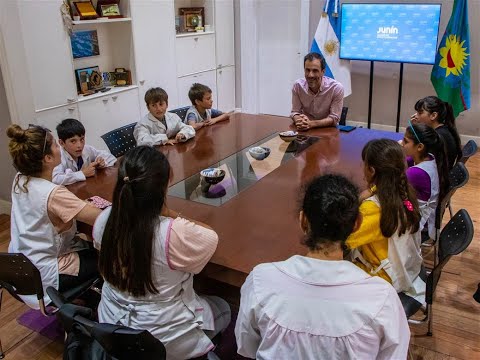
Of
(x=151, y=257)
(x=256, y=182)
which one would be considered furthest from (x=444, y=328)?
(x=151, y=257)

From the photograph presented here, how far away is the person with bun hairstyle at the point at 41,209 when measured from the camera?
5.94 ft

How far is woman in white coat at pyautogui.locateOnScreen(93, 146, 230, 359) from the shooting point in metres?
1.41

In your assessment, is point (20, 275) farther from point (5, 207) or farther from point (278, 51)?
point (278, 51)

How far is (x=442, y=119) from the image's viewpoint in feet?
9.25

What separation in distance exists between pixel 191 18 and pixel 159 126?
2.72 meters

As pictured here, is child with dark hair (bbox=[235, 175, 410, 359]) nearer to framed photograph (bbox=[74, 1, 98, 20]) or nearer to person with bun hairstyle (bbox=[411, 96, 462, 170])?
person with bun hairstyle (bbox=[411, 96, 462, 170])

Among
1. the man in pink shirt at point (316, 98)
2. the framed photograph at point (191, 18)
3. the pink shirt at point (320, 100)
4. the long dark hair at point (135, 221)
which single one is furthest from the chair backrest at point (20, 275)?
the framed photograph at point (191, 18)

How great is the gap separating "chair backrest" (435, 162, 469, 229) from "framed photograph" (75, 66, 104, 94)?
314 centimetres

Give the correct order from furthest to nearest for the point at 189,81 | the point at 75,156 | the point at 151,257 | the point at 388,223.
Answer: the point at 189,81
the point at 75,156
the point at 388,223
the point at 151,257

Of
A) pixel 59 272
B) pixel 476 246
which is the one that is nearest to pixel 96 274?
pixel 59 272

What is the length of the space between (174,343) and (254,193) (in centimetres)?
83

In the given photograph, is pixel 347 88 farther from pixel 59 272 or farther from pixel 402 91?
pixel 59 272

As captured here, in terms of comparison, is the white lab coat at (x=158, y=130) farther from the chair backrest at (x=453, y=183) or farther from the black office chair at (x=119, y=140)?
the chair backrest at (x=453, y=183)

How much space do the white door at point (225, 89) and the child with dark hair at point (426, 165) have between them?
3.79 meters
